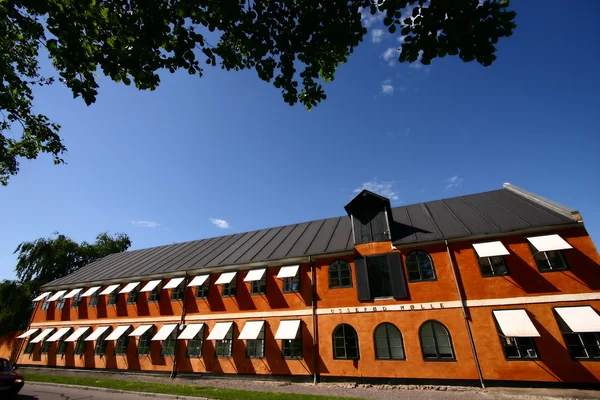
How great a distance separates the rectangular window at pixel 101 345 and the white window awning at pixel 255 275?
1226cm

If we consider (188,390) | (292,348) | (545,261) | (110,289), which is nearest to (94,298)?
(110,289)

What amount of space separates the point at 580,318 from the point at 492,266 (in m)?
3.31

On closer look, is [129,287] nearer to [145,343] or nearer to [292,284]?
[145,343]

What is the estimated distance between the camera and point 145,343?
1791cm

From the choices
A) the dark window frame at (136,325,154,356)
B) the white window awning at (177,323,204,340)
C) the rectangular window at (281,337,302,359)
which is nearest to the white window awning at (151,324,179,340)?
the white window awning at (177,323,204,340)

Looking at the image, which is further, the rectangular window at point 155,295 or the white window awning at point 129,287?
the white window awning at point 129,287

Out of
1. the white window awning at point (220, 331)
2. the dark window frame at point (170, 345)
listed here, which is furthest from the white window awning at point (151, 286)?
the white window awning at point (220, 331)

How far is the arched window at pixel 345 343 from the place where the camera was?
1341 cm

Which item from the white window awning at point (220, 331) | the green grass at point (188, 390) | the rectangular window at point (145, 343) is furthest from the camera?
the rectangular window at point (145, 343)

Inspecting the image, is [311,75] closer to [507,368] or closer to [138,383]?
[507,368]

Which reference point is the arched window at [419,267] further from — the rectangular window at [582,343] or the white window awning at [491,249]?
the rectangular window at [582,343]

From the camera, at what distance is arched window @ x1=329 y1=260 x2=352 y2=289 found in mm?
15016

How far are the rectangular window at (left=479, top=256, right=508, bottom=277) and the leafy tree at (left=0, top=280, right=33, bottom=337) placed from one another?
3826 cm

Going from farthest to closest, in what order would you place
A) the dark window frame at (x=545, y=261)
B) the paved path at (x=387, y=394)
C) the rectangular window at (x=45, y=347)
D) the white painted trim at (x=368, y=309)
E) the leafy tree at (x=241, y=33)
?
the rectangular window at (x=45, y=347), the dark window frame at (x=545, y=261), the white painted trim at (x=368, y=309), the paved path at (x=387, y=394), the leafy tree at (x=241, y=33)
